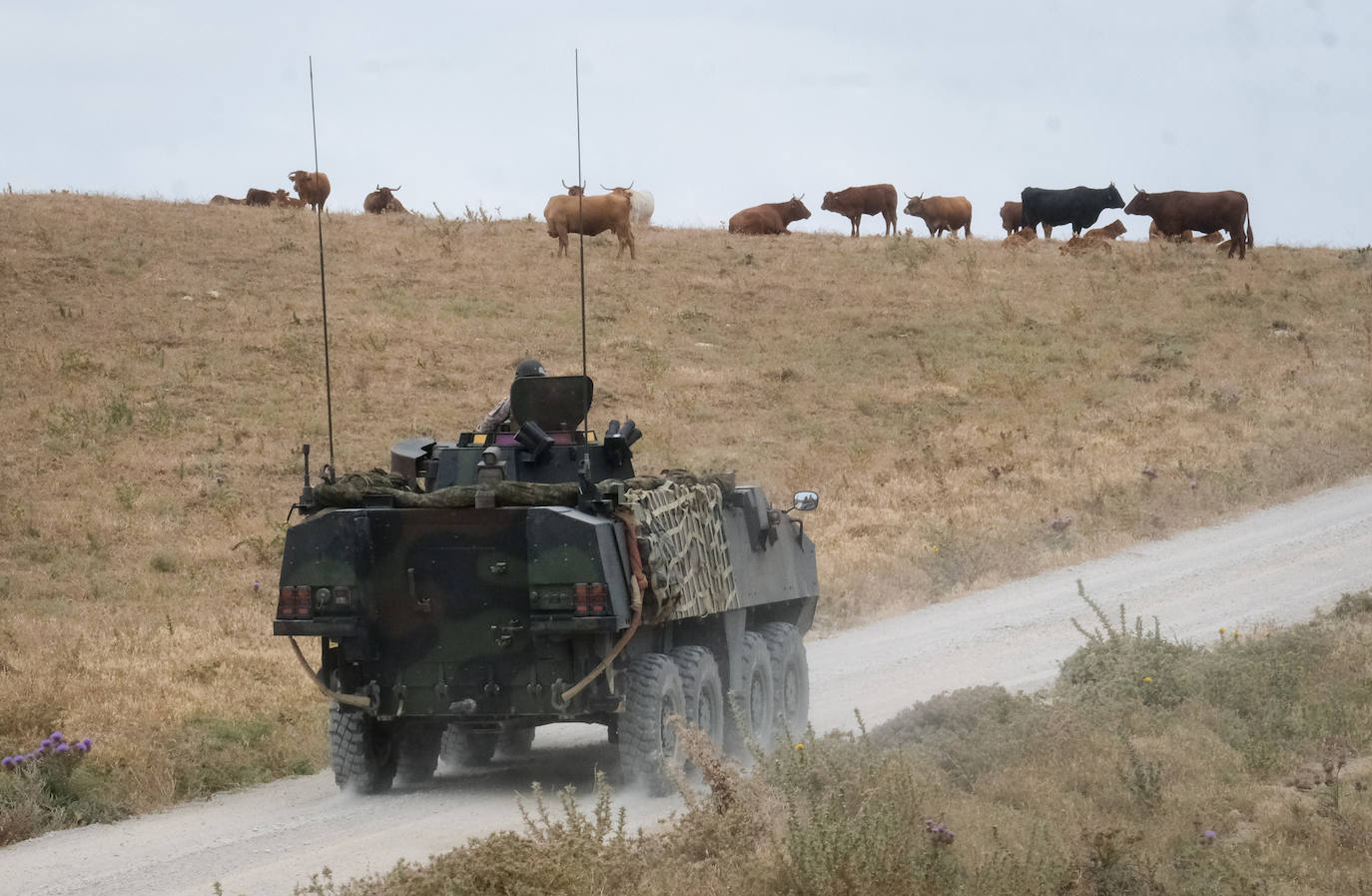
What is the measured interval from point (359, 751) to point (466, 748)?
185 cm

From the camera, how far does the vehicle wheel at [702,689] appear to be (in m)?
10.5

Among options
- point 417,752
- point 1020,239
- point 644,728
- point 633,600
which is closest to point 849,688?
point 417,752

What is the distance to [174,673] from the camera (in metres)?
13.7

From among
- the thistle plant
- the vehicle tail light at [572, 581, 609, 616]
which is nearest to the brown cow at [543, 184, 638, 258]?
the thistle plant

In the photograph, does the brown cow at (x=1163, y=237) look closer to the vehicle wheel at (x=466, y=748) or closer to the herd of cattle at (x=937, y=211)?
the herd of cattle at (x=937, y=211)

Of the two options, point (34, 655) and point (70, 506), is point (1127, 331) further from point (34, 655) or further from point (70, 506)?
point (34, 655)

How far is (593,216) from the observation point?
127 feet

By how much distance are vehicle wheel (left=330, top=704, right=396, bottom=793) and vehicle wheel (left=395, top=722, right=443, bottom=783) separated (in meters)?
0.21

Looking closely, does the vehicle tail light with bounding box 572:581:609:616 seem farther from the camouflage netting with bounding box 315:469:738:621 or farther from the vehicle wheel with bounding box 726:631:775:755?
the vehicle wheel with bounding box 726:631:775:755

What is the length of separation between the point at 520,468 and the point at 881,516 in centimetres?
1200

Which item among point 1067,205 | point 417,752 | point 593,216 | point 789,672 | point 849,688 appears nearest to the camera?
point 417,752

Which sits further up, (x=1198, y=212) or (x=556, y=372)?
(x=1198, y=212)

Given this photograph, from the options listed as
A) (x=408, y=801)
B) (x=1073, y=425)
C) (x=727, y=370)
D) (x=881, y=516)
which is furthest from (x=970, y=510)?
(x=408, y=801)

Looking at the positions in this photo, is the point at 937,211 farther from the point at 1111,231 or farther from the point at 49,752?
the point at 49,752
